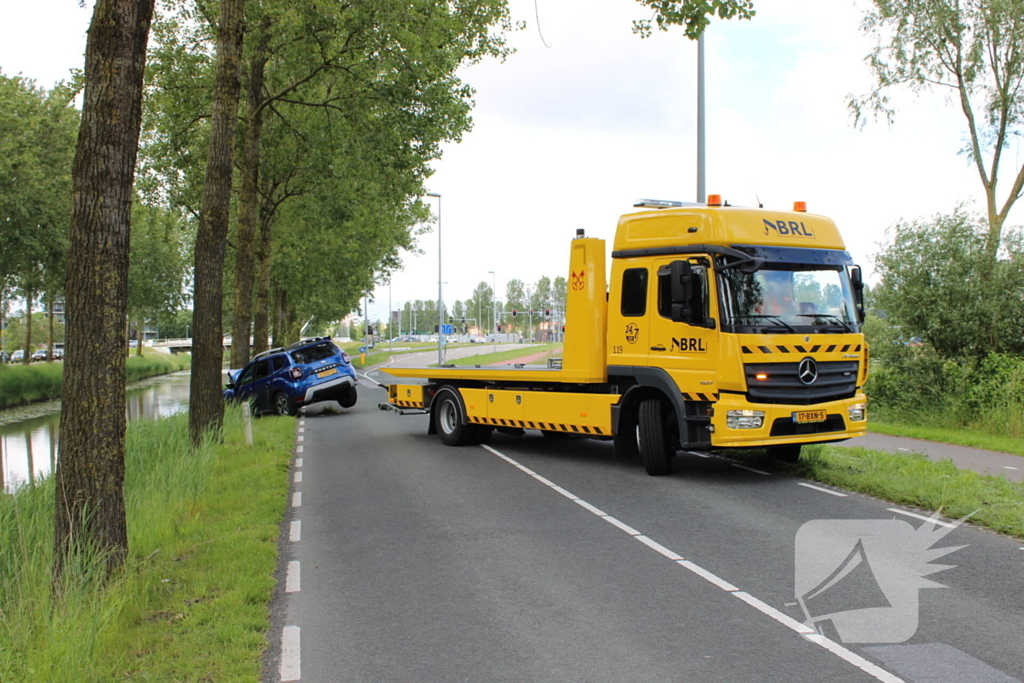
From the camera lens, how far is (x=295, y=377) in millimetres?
24141

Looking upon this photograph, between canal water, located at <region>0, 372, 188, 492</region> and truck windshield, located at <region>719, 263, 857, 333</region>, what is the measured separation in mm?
8431

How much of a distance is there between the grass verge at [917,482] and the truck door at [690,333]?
6.94ft

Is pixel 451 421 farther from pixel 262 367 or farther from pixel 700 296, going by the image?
pixel 262 367

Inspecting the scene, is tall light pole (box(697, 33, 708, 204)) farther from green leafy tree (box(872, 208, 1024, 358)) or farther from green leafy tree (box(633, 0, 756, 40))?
green leafy tree (box(633, 0, 756, 40))

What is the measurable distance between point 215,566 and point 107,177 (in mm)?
3175

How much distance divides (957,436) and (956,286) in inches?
157

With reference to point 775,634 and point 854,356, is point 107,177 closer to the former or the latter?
point 775,634

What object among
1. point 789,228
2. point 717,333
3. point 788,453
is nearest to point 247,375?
point 788,453

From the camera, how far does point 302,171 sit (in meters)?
31.1

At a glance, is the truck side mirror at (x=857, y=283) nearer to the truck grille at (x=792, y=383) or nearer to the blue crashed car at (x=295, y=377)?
the truck grille at (x=792, y=383)

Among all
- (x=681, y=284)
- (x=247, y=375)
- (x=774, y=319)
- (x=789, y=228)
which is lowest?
(x=247, y=375)

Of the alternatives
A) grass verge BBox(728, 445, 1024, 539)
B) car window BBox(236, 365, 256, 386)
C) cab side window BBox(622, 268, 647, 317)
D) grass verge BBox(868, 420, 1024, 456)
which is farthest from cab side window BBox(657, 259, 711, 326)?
car window BBox(236, 365, 256, 386)

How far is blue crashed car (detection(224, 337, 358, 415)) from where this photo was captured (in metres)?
24.2

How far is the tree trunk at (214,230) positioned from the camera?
596 inches
